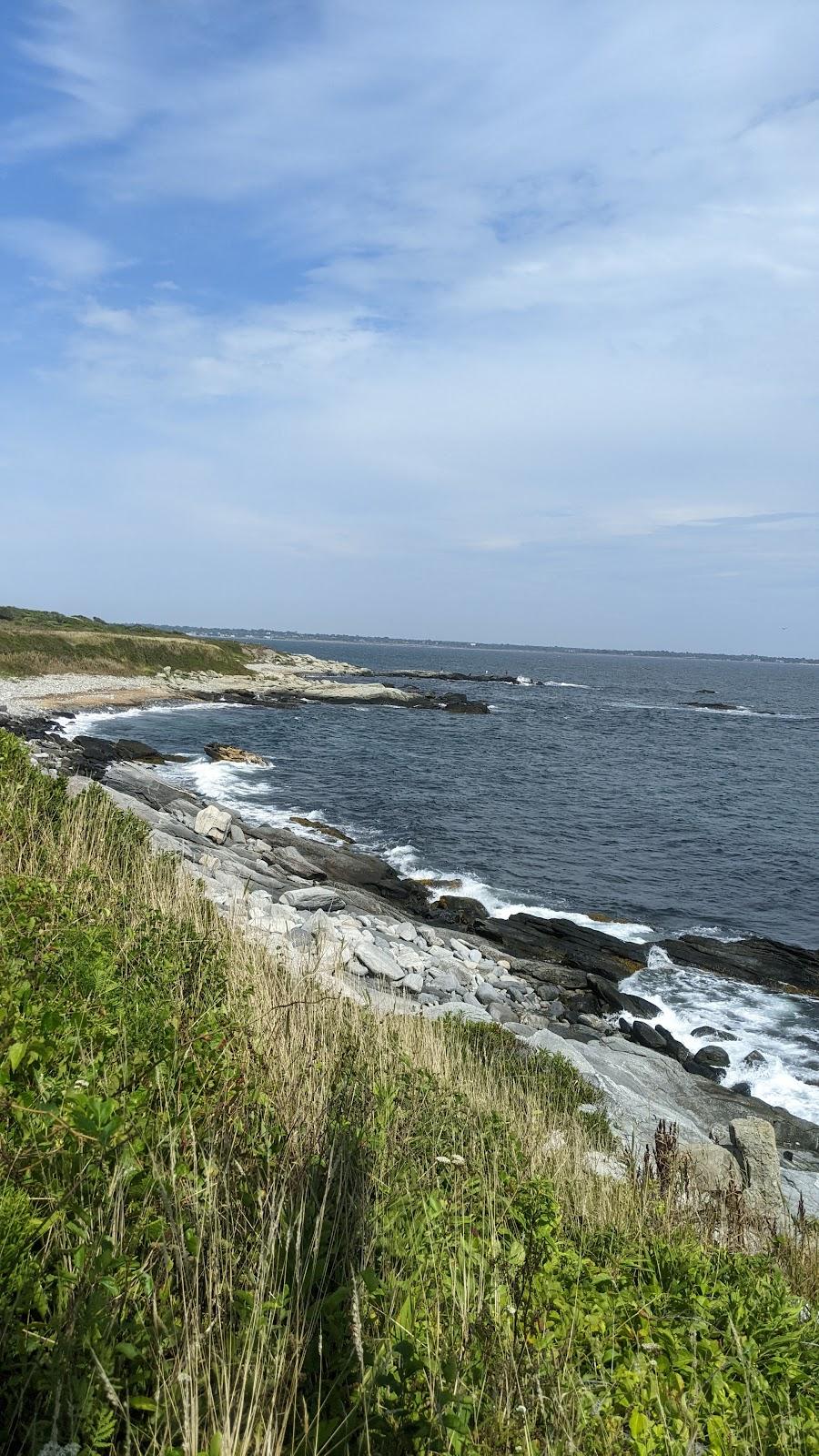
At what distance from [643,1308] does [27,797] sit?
9.24 meters

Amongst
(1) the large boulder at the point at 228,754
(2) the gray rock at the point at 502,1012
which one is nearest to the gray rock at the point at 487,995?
(2) the gray rock at the point at 502,1012

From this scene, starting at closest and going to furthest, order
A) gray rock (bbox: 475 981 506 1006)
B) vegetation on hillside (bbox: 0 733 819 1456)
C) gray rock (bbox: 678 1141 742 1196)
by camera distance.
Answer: vegetation on hillside (bbox: 0 733 819 1456) → gray rock (bbox: 678 1141 742 1196) → gray rock (bbox: 475 981 506 1006)

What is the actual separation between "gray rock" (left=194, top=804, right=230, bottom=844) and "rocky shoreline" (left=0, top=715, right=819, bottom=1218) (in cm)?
4

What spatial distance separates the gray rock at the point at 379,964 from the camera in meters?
12.7

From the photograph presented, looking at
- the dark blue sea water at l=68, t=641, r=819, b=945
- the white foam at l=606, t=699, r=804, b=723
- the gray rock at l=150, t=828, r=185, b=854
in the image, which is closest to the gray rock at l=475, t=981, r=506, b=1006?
the gray rock at l=150, t=828, r=185, b=854

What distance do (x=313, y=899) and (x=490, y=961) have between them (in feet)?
13.0

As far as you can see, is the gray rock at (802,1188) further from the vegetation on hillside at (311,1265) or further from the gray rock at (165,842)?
the gray rock at (165,842)

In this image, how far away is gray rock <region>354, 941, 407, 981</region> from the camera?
1273 cm

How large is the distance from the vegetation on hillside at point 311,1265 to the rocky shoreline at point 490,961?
2.38 m

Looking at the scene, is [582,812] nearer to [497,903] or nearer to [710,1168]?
[497,903]

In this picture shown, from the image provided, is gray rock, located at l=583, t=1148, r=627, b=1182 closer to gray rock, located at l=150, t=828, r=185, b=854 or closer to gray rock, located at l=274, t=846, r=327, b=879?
gray rock, located at l=150, t=828, r=185, b=854

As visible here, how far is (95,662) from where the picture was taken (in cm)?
6369

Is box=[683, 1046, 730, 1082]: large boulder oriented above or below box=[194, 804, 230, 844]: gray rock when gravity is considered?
below

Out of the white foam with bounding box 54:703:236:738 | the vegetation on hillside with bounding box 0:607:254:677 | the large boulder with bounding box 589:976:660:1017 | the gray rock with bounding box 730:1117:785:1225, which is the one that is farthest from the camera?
the vegetation on hillside with bounding box 0:607:254:677
